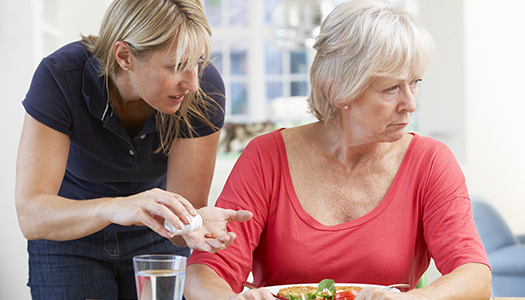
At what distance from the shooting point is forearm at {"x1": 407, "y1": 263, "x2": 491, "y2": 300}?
96 centimetres

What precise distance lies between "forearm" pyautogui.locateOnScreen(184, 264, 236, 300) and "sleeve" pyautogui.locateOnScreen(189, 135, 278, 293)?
2 cm

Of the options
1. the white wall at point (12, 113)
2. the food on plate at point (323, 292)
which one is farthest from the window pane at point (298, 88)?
the food on plate at point (323, 292)

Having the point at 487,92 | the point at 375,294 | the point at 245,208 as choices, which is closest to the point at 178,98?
the point at 245,208

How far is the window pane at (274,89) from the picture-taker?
6410mm

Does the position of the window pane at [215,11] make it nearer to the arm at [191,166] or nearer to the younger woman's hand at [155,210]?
the arm at [191,166]

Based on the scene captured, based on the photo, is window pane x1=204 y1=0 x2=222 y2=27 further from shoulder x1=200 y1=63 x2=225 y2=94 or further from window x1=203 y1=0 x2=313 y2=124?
shoulder x1=200 y1=63 x2=225 y2=94

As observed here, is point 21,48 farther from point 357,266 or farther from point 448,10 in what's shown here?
point 448,10

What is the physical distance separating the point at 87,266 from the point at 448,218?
0.93 m

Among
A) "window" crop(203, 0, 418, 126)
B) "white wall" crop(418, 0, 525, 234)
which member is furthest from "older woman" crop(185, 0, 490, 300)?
"window" crop(203, 0, 418, 126)

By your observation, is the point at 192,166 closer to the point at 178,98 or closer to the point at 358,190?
the point at 178,98

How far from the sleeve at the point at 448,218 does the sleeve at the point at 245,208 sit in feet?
1.30

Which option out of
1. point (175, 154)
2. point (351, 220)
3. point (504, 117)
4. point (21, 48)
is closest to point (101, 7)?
point (21, 48)

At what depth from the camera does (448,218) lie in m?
1.13

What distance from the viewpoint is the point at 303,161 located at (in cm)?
131
